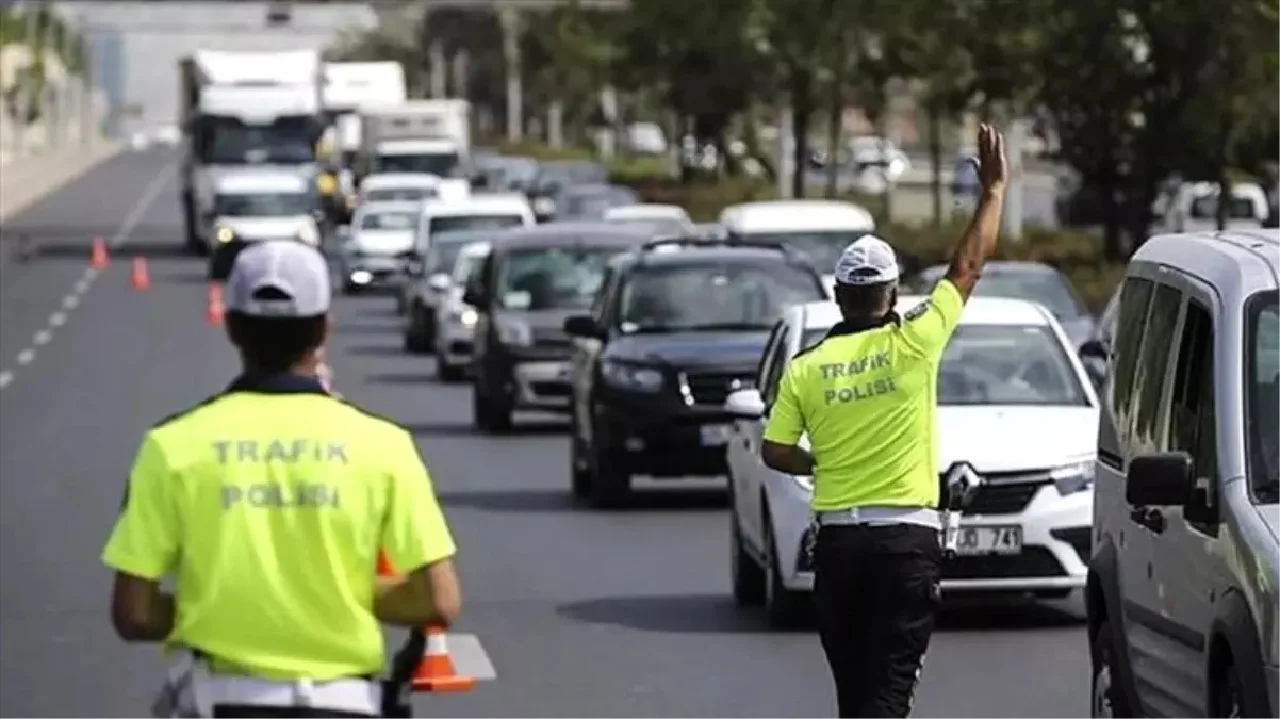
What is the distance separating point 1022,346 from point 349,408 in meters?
10.4

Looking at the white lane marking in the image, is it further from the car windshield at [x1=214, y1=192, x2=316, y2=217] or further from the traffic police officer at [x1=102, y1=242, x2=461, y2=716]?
the traffic police officer at [x1=102, y1=242, x2=461, y2=716]

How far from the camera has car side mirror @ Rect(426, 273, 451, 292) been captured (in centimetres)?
3796

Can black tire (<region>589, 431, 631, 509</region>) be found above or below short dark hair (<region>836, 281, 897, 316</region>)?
below

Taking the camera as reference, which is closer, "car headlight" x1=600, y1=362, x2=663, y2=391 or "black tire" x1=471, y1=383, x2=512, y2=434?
"car headlight" x1=600, y1=362, x2=663, y2=391

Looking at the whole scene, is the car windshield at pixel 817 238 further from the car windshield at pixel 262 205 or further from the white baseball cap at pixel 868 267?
the car windshield at pixel 262 205

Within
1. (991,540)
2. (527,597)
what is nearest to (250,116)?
(527,597)

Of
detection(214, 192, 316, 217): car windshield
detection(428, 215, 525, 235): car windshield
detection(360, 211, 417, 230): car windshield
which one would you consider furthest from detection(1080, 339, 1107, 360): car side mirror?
detection(214, 192, 316, 217): car windshield

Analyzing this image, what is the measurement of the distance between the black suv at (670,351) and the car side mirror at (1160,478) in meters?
12.0

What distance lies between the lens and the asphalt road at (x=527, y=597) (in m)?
13.6

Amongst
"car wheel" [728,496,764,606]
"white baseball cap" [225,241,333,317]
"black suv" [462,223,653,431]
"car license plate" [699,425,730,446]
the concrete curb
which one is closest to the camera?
"white baseball cap" [225,241,333,317]

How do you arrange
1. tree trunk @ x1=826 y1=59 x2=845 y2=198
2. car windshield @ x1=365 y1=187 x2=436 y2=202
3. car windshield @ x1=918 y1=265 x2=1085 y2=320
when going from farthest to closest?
car windshield @ x1=365 y1=187 x2=436 y2=202 < tree trunk @ x1=826 y1=59 x2=845 y2=198 < car windshield @ x1=918 y1=265 x2=1085 y2=320

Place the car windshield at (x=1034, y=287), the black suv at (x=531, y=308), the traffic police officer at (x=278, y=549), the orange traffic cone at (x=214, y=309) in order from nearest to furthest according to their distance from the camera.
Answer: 1. the traffic police officer at (x=278, y=549)
2. the car windshield at (x=1034, y=287)
3. the black suv at (x=531, y=308)
4. the orange traffic cone at (x=214, y=309)

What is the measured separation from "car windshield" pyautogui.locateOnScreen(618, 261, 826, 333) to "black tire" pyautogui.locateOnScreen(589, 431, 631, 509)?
934mm

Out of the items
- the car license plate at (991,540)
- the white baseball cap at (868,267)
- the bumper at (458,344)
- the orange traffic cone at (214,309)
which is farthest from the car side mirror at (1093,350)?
the orange traffic cone at (214,309)
